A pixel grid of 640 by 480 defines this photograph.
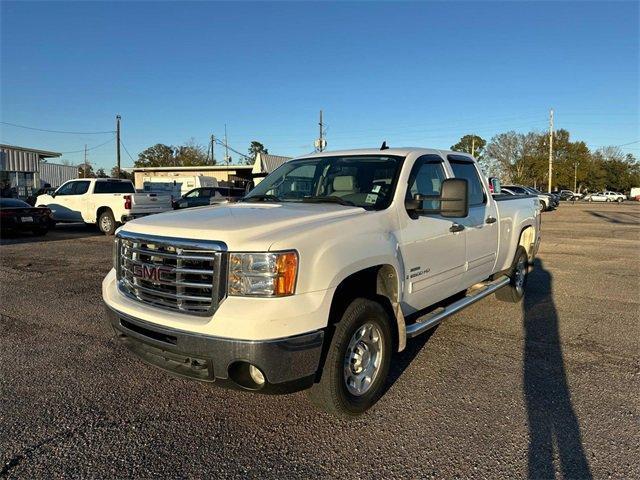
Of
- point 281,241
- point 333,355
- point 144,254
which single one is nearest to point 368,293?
point 333,355

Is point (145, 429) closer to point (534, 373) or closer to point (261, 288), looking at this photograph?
point (261, 288)

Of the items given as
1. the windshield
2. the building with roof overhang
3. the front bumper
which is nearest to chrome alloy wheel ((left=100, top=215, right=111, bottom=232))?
the windshield

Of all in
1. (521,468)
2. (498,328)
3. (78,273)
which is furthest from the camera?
(78,273)

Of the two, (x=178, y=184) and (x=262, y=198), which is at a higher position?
(x=178, y=184)

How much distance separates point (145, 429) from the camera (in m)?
3.18

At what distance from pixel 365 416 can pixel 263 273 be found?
140cm

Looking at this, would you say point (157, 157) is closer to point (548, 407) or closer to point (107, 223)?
point (107, 223)

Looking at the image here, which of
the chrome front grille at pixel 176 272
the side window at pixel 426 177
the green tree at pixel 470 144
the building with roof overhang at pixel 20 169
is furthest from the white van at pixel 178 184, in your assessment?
the green tree at pixel 470 144

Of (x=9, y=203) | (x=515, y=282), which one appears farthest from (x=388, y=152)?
(x=9, y=203)

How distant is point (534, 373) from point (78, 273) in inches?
308

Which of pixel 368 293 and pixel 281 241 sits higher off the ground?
pixel 281 241

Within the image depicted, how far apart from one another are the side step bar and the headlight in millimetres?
1404

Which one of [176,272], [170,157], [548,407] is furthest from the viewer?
[170,157]

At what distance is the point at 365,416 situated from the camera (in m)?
3.38
